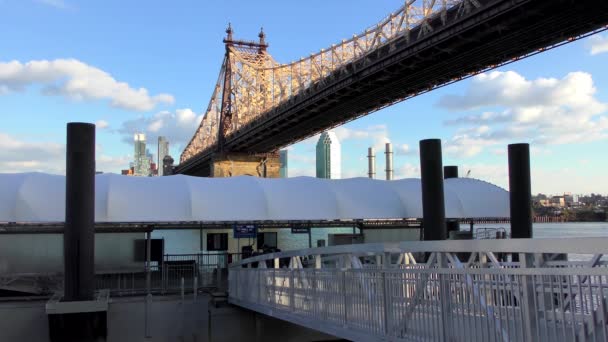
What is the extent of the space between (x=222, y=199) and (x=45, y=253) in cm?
605

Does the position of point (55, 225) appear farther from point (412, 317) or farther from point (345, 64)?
point (345, 64)

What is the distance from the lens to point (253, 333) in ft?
50.9

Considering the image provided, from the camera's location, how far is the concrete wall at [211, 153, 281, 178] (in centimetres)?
→ 6756

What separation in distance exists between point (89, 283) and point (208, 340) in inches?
134

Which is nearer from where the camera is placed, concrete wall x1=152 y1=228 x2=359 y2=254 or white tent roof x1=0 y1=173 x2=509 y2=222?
white tent roof x1=0 y1=173 x2=509 y2=222

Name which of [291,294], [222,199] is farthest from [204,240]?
[291,294]

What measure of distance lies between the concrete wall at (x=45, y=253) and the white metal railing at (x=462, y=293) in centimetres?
908

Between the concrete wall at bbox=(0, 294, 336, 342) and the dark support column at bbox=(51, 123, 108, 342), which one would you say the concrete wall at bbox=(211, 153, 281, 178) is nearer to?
the concrete wall at bbox=(0, 294, 336, 342)

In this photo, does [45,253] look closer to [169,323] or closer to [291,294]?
[169,323]

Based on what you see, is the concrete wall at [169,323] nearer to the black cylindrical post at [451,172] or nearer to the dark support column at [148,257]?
the dark support column at [148,257]

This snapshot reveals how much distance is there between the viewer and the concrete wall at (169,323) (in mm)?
15109

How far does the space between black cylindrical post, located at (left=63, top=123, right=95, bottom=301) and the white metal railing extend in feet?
18.5

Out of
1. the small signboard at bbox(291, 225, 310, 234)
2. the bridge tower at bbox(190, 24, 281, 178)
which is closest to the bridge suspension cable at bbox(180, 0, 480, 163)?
the bridge tower at bbox(190, 24, 281, 178)

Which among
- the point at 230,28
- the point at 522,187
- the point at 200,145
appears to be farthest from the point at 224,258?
the point at 200,145
